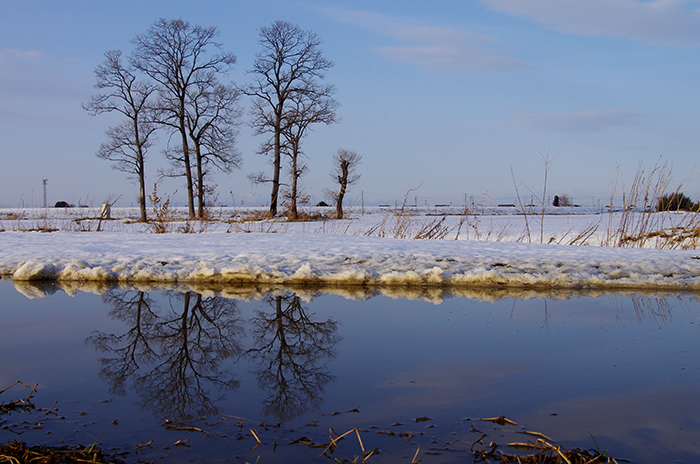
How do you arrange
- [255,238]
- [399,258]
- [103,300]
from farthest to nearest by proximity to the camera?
1. [255,238]
2. [399,258]
3. [103,300]

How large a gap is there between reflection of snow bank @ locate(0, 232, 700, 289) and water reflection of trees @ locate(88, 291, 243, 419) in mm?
1338

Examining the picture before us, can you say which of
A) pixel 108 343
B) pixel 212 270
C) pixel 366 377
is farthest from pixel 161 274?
pixel 366 377

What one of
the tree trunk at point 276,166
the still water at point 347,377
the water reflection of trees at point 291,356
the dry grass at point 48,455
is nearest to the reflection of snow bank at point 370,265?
the still water at point 347,377

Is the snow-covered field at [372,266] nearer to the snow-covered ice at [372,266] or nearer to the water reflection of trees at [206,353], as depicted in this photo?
the snow-covered ice at [372,266]

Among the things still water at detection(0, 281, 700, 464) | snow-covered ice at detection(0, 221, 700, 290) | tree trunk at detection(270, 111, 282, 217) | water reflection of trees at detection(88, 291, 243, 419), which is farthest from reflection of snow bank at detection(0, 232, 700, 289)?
tree trunk at detection(270, 111, 282, 217)

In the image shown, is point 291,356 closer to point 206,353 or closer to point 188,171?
point 206,353

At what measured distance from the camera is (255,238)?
960 centimetres

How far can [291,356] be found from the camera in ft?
11.3

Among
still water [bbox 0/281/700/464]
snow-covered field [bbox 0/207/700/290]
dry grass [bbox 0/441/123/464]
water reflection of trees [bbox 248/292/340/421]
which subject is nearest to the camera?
dry grass [bbox 0/441/123/464]

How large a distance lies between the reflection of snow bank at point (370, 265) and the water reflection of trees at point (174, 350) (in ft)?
4.39

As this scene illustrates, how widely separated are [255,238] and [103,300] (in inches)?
172

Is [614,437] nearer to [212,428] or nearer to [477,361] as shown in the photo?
[477,361]

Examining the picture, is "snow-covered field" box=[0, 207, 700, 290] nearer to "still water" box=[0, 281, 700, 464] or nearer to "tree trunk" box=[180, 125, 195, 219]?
"still water" box=[0, 281, 700, 464]

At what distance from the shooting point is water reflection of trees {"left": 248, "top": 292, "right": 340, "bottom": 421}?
2.67 m
